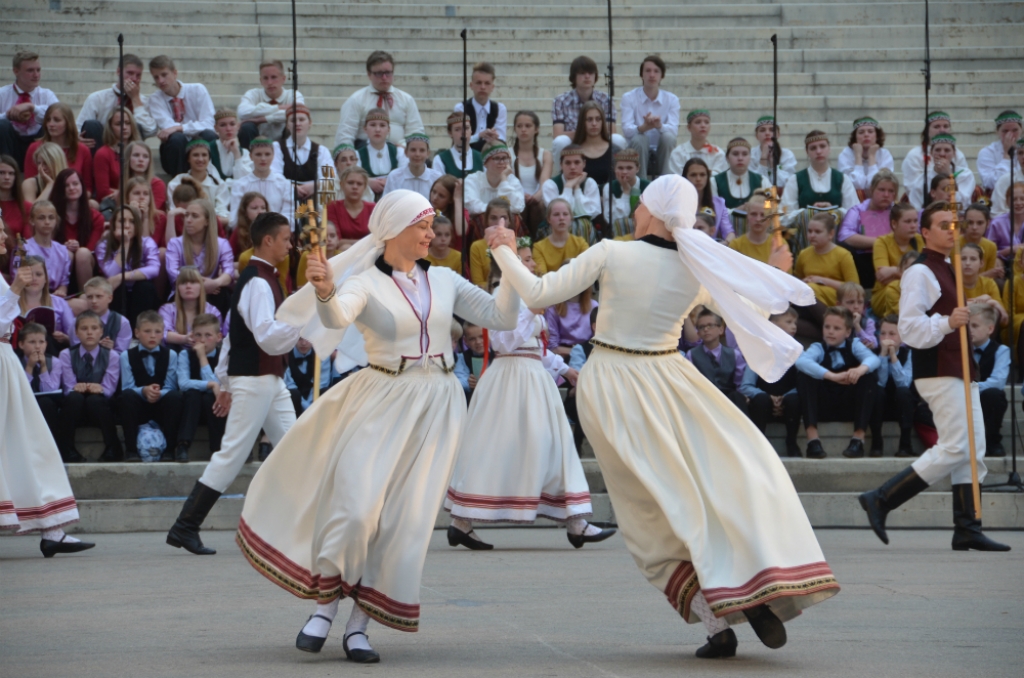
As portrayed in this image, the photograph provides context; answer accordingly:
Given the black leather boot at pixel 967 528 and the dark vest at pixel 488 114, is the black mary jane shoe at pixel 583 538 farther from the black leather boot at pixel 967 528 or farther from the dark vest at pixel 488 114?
the dark vest at pixel 488 114

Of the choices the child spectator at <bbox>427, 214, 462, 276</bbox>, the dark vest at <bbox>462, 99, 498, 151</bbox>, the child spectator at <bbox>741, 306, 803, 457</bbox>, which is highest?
the dark vest at <bbox>462, 99, 498, 151</bbox>

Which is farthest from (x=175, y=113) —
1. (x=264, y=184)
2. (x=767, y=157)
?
(x=767, y=157)

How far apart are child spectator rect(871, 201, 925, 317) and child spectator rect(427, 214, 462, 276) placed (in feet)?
10.9

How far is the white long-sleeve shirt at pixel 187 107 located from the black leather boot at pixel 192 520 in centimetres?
582

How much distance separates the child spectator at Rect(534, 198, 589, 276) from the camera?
11445 millimetres

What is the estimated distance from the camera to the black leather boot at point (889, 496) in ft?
28.3

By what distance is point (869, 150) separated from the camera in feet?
44.0

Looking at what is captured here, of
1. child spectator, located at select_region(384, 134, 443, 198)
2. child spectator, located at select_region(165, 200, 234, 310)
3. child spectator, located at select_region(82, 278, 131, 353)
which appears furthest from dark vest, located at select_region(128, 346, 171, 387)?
child spectator, located at select_region(384, 134, 443, 198)

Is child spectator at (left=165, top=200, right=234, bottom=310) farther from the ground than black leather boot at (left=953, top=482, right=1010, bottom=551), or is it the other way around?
child spectator at (left=165, top=200, right=234, bottom=310)

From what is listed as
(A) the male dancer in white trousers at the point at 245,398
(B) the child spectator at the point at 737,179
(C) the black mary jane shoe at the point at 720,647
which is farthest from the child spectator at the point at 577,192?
(C) the black mary jane shoe at the point at 720,647

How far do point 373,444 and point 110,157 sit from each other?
8.04m

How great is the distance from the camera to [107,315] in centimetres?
1088

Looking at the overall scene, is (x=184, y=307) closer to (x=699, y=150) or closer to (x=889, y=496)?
(x=699, y=150)

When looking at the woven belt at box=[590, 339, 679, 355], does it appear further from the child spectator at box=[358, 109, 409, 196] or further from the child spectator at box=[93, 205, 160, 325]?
the child spectator at box=[358, 109, 409, 196]
